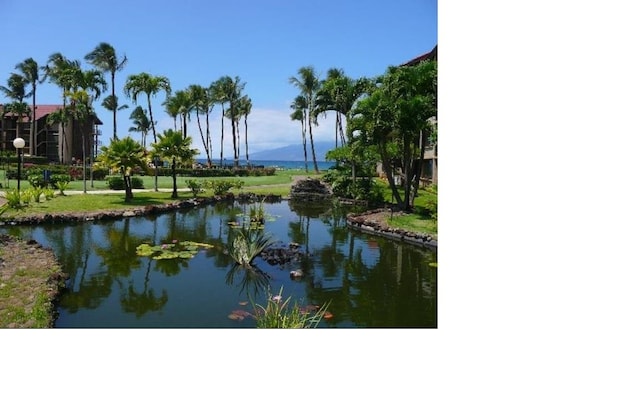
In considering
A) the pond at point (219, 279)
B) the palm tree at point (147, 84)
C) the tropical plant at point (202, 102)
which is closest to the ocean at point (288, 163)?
the tropical plant at point (202, 102)

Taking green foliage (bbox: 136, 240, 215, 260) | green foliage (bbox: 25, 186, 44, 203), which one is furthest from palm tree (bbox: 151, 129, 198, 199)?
green foliage (bbox: 136, 240, 215, 260)

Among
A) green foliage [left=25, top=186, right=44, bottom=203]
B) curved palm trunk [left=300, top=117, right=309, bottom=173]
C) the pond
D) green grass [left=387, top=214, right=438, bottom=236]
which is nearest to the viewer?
the pond

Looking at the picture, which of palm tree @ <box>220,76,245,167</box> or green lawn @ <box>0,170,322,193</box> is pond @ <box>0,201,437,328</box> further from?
green lawn @ <box>0,170,322,193</box>

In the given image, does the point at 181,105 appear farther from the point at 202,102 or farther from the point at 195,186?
the point at 195,186

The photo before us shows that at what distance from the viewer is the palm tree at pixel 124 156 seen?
33.8 feet

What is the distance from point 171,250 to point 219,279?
1.33 metres

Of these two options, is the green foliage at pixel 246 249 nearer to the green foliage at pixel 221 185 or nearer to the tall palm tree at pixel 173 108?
the tall palm tree at pixel 173 108

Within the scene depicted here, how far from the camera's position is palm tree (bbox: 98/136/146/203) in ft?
33.8

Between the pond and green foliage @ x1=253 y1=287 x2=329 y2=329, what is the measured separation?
0.10 m

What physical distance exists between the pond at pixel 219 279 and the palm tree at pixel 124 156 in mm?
2787

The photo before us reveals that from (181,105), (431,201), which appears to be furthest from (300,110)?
(181,105)
